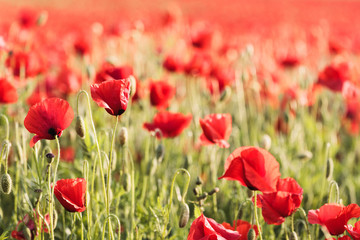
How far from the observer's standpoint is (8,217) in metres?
1.65

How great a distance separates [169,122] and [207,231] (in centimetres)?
65

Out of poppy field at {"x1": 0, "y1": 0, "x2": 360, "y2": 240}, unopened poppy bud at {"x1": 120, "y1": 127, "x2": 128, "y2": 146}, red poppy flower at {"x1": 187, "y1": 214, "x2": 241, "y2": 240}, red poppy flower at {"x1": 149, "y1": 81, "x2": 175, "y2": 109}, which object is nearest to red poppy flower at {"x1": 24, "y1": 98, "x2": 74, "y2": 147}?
poppy field at {"x1": 0, "y1": 0, "x2": 360, "y2": 240}

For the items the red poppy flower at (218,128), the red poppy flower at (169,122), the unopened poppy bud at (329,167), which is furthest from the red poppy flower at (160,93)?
the unopened poppy bud at (329,167)

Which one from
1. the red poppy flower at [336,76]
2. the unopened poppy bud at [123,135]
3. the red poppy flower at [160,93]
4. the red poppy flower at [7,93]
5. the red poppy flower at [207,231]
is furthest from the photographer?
the red poppy flower at [336,76]

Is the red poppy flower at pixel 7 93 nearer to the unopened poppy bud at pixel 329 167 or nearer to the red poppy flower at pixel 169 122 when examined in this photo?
the red poppy flower at pixel 169 122

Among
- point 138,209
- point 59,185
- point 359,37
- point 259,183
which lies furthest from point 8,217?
point 359,37

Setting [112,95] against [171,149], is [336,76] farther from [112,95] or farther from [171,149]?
[112,95]

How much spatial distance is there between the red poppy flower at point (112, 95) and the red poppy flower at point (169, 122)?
0.49m

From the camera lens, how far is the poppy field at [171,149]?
107cm

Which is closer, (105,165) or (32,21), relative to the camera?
(105,165)

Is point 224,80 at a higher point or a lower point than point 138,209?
higher

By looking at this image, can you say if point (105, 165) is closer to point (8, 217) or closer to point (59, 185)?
point (59, 185)

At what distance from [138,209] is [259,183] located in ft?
1.75

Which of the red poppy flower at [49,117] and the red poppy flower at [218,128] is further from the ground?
the red poppy flower at [49,117]
